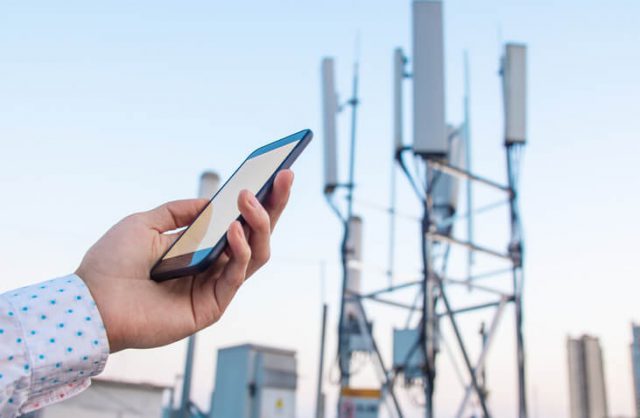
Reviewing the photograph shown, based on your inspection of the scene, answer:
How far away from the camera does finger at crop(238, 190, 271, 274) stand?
52.3 inches

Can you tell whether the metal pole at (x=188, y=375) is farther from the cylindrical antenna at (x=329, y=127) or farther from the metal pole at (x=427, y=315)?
the cylindrical antenna at (x=329, y=127)

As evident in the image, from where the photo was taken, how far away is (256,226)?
138 centimetres

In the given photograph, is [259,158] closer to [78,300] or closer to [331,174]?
[78,300]

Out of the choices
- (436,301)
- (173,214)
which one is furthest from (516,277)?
(173,214)

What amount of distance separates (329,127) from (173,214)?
8.29 meters

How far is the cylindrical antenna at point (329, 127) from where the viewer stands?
977 cm

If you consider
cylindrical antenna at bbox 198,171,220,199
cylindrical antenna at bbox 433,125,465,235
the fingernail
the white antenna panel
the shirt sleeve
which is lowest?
the shirt sleeve

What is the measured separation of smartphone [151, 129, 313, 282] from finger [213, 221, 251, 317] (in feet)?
0.09

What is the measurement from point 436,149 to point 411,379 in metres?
2.88

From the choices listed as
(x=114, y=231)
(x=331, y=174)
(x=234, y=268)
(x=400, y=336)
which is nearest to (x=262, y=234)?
(x=234, y=268)

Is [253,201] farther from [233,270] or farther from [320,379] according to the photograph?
[320,379]

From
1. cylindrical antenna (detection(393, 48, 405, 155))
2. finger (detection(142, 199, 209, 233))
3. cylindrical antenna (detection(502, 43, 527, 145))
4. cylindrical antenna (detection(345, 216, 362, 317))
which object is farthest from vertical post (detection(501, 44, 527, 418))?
finger (detection(142, 199, 209, 233))

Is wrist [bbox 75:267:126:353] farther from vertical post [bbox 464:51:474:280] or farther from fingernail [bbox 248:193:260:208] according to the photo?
vertical post [bbox 464:51:474:280]

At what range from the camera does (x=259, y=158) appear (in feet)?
5.37
